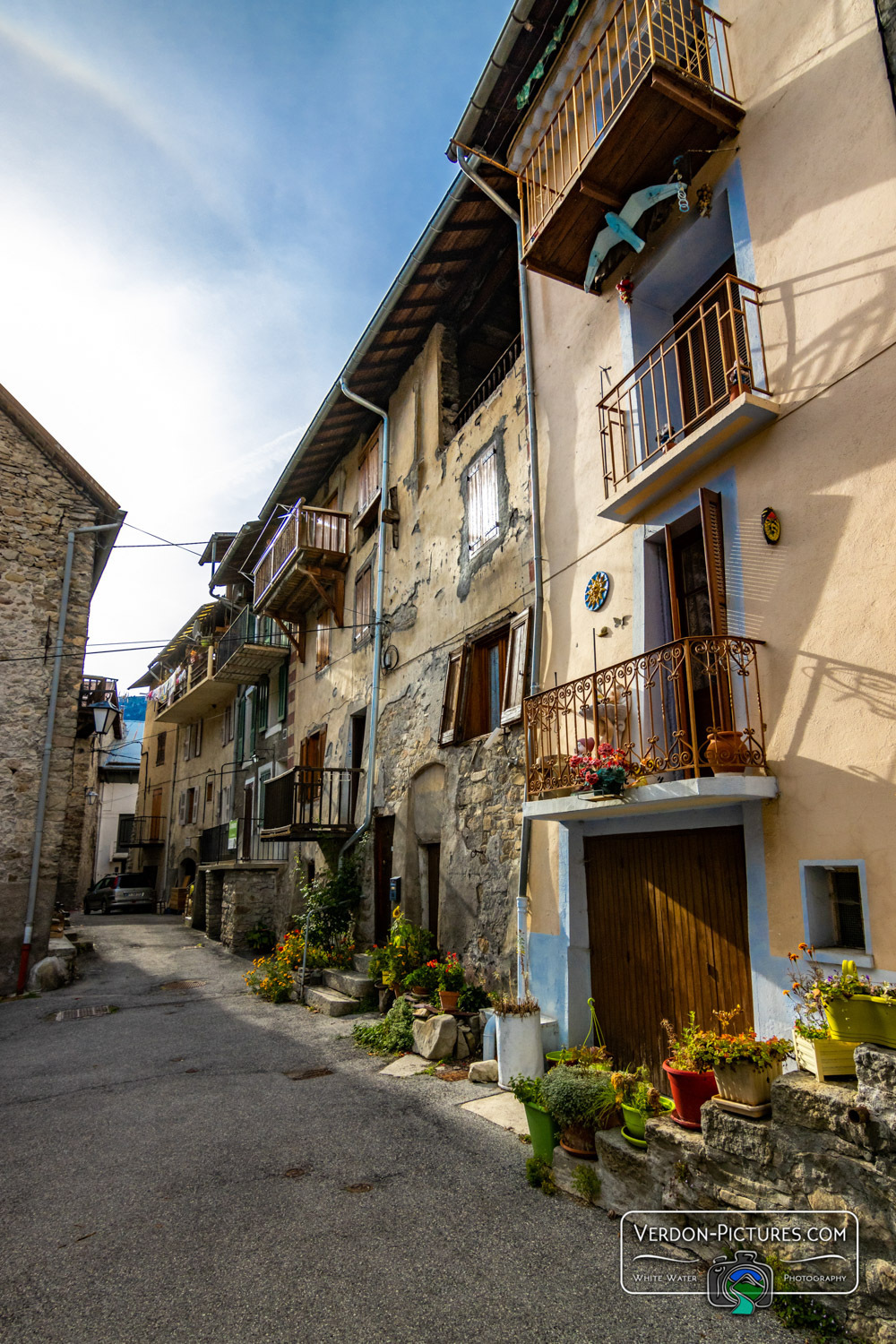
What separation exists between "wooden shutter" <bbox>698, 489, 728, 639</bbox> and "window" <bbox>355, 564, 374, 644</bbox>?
826cm

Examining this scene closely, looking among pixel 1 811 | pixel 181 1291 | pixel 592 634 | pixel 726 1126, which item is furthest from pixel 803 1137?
pixel 1 811

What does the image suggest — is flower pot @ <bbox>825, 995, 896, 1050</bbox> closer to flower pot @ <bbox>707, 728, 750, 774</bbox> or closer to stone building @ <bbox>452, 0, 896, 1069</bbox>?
stone building @ <bbox>452, 0, 896, 1069</bbox>

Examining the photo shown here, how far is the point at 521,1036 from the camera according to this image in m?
6.25

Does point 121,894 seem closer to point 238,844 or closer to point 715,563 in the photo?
point 238,844

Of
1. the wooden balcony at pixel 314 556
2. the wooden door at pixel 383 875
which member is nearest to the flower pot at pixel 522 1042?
the wooden door at pixel 383 875

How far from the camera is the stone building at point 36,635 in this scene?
40.1 ft

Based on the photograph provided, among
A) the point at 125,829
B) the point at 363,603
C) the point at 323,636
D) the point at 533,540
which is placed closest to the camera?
the point at 533,540

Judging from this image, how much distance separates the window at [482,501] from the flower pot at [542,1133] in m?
6.36

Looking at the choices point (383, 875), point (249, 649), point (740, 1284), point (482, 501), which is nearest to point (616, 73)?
point (482, 501)

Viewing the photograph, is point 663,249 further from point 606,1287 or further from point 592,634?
point 606,1287

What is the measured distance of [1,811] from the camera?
12.2 metres

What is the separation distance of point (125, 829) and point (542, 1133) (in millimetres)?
33658

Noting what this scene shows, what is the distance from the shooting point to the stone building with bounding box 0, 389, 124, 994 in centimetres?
1223

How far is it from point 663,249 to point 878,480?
363 cm
